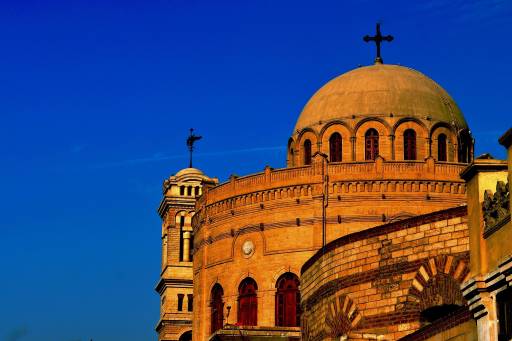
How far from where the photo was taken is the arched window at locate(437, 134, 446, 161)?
165 ft

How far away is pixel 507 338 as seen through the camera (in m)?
17.2

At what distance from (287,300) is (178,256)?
16023mm

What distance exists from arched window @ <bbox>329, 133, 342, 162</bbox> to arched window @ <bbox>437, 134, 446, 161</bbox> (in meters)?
4.17

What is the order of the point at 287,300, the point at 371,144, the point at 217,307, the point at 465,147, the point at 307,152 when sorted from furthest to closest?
the point at 465,147, the point at 307,152, the point at 371,144, the point at 217,307, the point at 287,300

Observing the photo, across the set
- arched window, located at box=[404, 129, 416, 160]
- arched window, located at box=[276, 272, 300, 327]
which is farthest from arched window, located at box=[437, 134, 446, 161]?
arched window, located at box=[276, 272, 300, 327]

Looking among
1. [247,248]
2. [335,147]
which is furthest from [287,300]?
[335,147]

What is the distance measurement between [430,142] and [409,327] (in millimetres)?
22453

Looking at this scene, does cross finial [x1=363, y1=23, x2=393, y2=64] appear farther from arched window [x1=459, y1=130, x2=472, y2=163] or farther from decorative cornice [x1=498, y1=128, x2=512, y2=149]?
decorative cornice [x1=498, y1=128, x2=512, y2=149]

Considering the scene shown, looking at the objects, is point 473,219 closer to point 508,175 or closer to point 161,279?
point 508,175

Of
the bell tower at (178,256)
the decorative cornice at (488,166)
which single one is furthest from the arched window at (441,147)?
the decorative cornice at (488,166)

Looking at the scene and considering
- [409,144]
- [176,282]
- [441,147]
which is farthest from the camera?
[176,282]

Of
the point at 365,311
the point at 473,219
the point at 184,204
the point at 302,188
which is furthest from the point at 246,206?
the point at 473,219

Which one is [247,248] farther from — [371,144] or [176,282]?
[176,282]

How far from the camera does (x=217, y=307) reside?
1927 inches
